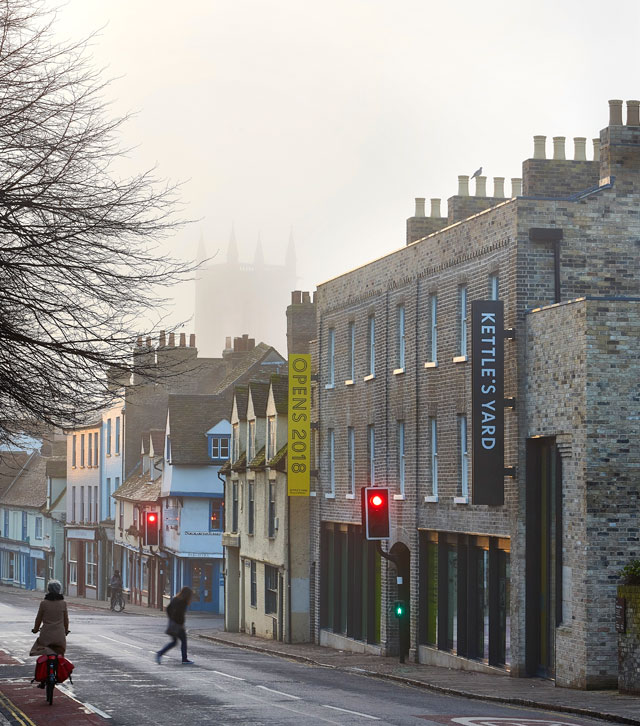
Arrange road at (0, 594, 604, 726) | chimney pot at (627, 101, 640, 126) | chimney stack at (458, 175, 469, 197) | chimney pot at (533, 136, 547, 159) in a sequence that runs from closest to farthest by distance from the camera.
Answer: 1. road at (0, 594, 604, 726)
2. chimney pot at (627, 101, 640, 126)
3. chimney pot at (533, 136, 547, 159)
4. chimney stack at (458, 175, 469, 197)

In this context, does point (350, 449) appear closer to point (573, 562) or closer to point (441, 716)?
point (573, 562)

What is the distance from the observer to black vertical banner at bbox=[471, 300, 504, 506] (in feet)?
93.7

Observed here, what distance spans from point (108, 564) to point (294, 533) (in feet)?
122

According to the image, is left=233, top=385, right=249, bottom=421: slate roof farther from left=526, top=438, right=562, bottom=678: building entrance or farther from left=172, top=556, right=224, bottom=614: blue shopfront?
left=526, top=438, right=562, bottom=678: building entrance

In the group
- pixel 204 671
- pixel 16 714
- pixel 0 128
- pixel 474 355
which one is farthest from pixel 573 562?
pixel 0 128

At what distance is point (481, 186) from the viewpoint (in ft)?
118

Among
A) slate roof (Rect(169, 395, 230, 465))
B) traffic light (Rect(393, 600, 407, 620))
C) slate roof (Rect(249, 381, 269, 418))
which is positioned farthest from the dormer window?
traffic light (Rect(393, 600, 407, 620))

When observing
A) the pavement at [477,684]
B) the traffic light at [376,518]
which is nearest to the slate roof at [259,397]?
the pavement at [477,684]

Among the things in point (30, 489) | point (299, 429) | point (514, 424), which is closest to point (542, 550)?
point (514, 424)

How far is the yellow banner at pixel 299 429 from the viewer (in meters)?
42.8

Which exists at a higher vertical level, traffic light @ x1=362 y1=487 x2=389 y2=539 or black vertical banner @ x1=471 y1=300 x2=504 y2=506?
black vertical banner @ x1=471 y1=300 x2=504 y2=506

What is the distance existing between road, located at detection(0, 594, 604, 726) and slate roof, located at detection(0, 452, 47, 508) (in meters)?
57.5

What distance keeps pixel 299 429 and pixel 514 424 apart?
15.1m

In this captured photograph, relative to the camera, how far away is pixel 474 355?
2862 centimetres
